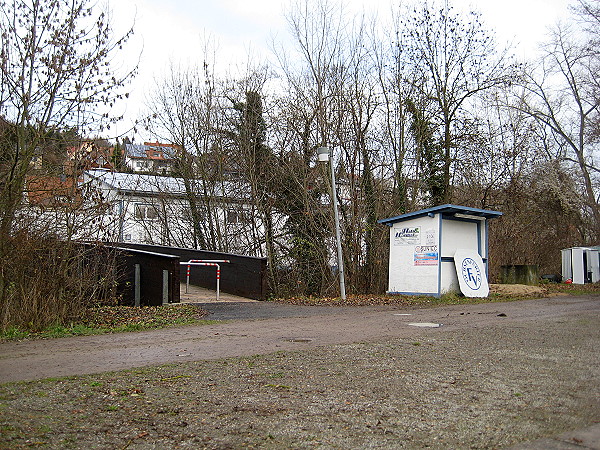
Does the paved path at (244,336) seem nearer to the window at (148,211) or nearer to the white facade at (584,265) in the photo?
the white facade at (584,265)

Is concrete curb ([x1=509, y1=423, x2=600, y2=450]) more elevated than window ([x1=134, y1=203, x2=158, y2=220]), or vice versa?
window ([x1=134, y1=203, x2=158, y2=220])

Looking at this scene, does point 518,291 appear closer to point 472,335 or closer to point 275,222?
point 275,222

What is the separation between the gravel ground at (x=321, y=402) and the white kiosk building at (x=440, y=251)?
10.3 meters

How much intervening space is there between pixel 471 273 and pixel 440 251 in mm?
1462

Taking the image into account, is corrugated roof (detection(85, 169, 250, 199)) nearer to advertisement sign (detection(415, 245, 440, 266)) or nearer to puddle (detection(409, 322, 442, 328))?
advertisement sign (detection(415, 245, 440, 266))

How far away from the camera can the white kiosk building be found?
58.3ft

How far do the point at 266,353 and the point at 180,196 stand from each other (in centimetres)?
2149

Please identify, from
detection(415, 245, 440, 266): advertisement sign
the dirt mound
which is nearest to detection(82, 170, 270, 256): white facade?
detection(415, 245, 440, 266): advertisement sign

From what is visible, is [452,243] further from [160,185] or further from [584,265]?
[160,185]

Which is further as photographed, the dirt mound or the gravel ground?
the dirt mound

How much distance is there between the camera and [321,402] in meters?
4.99

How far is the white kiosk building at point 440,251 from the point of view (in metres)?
17.8

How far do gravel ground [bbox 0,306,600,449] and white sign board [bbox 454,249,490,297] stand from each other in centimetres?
1041

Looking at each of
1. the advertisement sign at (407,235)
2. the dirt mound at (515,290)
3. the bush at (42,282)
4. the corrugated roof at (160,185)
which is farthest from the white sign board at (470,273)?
the corrugated roof at (160,185)
